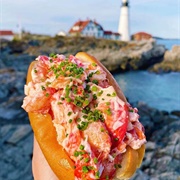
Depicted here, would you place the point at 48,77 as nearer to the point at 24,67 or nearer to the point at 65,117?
the point at 65,117

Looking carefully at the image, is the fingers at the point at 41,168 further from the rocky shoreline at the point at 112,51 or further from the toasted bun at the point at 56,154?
the rocky shoreline at the point at 112,51

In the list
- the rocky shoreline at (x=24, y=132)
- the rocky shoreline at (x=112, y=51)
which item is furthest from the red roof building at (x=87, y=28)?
the rocky shoreline at (x=24, y=132)

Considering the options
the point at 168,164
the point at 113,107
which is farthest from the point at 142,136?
the point at 168,164

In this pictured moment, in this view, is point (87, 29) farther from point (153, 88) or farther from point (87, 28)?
point (153, 88)

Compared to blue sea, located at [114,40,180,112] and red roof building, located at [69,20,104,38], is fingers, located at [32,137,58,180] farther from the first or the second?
red roof building, located at [69,20,104,38]

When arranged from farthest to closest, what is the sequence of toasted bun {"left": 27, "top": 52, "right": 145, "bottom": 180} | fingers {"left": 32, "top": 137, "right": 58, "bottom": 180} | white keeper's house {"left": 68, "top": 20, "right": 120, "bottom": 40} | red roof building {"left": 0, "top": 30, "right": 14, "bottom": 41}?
1. white keeper's house {"left": 68, "top": 20, "right": 120, "bottom": 40}
2. red roof building {"left": 0, "top": 30, "right": 14, "bottom": 41}
3. fingers {"left": 32, "top": 137, "right": 58, "bottom": 180}
4. toasted bun {"left": 27, "top": 52, "right": 145, "bottom": 180}

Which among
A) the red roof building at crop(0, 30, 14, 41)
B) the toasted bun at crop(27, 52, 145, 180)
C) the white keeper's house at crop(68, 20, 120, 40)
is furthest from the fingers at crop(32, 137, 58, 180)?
the white keeper's house at crop(68, 20, 120, 40)
